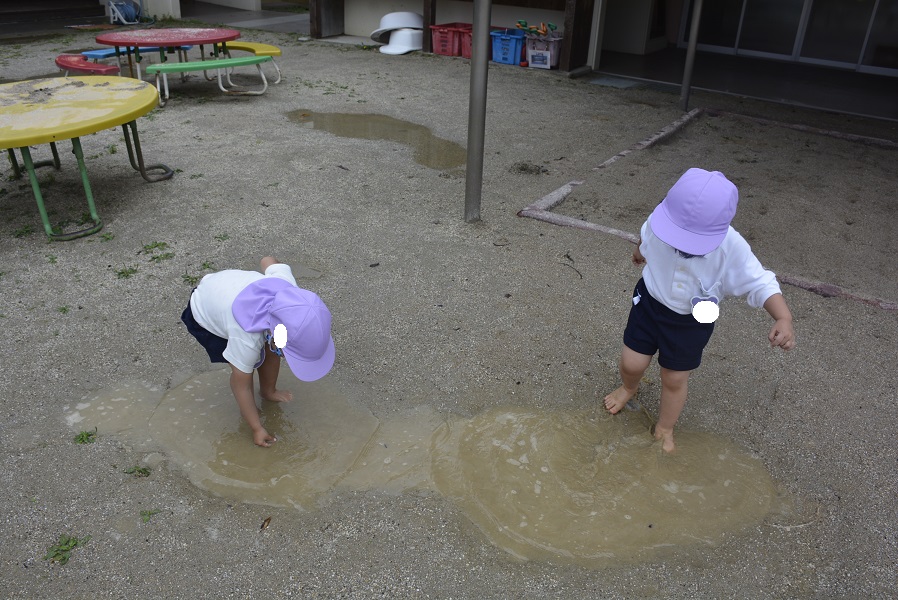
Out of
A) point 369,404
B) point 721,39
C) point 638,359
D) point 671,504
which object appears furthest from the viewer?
point 721,39

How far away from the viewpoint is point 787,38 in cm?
1153

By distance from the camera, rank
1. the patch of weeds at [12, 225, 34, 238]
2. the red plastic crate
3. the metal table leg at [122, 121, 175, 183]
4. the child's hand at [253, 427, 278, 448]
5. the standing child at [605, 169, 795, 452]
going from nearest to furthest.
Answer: the standing child at [605, 169, 795, 452] → the child's hand at [253, 427, 278, 448] → the patch of weeds at [12, 225, 34, 238] → the metal table leg at [122, 121, 175, 183] → the red plastic crate

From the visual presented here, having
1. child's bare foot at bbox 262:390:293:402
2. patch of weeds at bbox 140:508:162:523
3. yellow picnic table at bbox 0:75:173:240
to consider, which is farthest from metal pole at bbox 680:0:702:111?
patch of weeds at bbox 140:508:162:523

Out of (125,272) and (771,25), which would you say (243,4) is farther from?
(125,272)

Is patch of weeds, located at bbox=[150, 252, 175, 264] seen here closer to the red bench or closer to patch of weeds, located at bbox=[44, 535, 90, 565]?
patch of weeds, located at bbox=[44, 535, 90, 565]

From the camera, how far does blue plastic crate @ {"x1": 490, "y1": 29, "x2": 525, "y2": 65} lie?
1020 centimetres

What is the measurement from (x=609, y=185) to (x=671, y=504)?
12.1 feet

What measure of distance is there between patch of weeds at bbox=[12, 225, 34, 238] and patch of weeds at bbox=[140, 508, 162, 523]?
2922 millimetres

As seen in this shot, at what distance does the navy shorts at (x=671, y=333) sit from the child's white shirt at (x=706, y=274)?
0.05m

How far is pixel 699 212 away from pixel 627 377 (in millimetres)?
882

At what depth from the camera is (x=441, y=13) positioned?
11.6 m

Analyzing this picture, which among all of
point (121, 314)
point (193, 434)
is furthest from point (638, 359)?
point (121, 314)

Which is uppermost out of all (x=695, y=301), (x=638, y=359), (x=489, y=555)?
(x=695, y=301)

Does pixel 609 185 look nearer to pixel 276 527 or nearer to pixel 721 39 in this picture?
pixel 276 527
